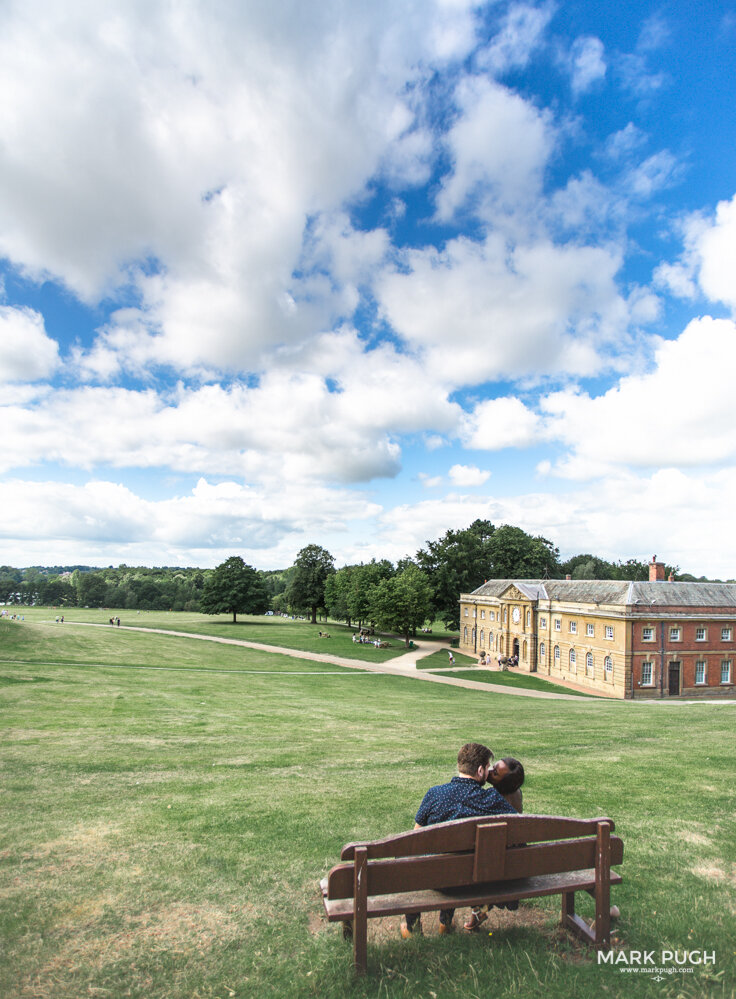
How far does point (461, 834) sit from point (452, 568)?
262 feet

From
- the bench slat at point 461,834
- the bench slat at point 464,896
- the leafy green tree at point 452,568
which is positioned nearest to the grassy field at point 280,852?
the bench slat at point 464,896

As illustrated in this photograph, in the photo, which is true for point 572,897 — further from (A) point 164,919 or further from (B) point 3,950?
(B) point 3,950

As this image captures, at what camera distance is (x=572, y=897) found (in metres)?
5.20

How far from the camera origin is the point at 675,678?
46.8 metres

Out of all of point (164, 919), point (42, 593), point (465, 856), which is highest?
point (465, 856)

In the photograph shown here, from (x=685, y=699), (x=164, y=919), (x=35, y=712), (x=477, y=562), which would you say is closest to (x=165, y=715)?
(x=35, y=712)

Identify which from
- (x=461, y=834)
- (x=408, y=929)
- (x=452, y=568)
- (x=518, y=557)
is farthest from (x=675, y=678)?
(x=461, y=834)

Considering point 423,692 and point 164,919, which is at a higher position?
point 164,919

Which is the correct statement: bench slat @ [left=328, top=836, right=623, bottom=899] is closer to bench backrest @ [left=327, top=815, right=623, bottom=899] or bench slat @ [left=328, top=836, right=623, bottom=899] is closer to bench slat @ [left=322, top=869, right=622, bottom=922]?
bench backrest @ [left=327, top=815, right=623, bottom=899]

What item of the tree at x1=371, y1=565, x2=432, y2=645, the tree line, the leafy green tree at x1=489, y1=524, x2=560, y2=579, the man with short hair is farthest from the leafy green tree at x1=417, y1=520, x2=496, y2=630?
the man with short hair

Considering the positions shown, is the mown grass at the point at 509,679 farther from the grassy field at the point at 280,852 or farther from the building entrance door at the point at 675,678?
the grassy field at the point at 280,852

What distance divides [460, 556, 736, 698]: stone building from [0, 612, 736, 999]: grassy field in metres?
31.9

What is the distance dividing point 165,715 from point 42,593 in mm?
144576

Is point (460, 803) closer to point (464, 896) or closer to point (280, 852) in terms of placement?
point (464, 896)
